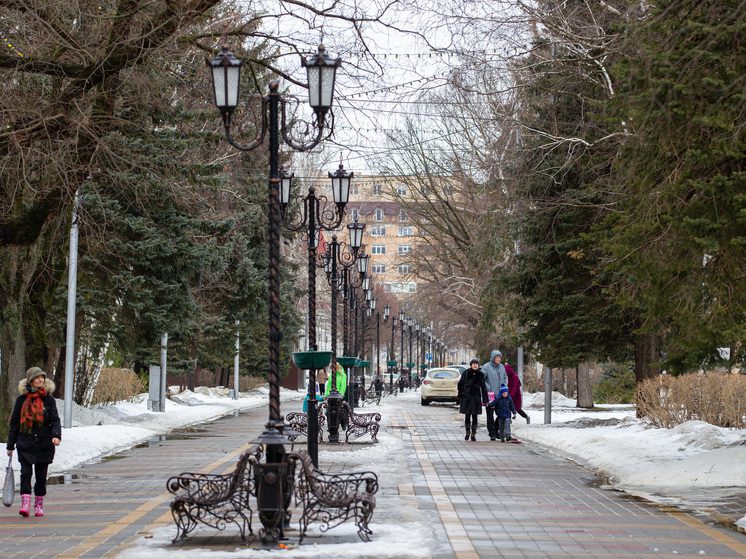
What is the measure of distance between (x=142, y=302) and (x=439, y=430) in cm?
755

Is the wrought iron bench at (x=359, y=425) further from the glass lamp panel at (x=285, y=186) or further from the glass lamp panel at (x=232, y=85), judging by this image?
the glass lamp panel at (x=232, y=85)

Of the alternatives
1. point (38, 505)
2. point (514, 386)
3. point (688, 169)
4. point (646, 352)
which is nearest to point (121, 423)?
point (514, 386)

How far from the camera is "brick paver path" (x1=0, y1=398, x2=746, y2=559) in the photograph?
10.1 meters

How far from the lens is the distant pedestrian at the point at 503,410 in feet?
81.2

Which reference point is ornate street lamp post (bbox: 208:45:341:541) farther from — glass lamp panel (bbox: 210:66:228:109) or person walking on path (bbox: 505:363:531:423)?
person walking on path (bbox: 505:363:531:423)

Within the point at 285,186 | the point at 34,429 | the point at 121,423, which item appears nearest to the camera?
the point at 34,429

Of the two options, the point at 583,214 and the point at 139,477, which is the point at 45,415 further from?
the point at 583,214

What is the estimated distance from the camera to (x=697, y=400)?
895 inches

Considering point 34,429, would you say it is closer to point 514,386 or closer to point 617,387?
point 514,386

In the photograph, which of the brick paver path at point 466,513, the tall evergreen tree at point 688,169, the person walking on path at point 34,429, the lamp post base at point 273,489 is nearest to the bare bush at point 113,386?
the brick paver path at point 466,513

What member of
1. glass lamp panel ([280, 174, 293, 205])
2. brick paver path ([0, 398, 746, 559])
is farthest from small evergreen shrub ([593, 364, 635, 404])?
glass lamp panel ([280, 174, 293, 205])

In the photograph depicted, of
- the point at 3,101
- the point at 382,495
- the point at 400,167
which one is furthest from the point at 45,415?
the point at 400,167

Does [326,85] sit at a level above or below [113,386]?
above

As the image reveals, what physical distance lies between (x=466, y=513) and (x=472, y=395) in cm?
1270
